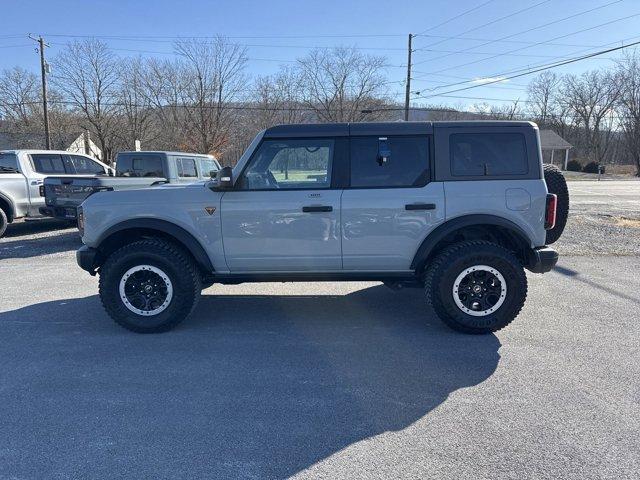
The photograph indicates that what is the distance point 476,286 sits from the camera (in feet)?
14.2

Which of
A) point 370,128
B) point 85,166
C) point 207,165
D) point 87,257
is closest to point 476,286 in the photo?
point 370,128

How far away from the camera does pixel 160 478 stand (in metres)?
2.36

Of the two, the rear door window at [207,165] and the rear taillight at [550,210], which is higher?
the rear door window at [207,165]

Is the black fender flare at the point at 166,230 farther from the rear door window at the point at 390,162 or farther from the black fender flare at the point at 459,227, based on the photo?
the black fender flare at the point at 459,227

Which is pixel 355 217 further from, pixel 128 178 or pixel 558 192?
pixel 128 178

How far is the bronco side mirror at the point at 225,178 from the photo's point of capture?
13.8ft

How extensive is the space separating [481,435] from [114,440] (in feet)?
7.60

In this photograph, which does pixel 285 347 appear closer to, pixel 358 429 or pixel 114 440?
pixel 358 429

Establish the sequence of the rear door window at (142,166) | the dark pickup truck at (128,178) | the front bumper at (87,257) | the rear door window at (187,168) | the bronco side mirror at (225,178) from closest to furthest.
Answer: the bronco side mirror at (225,178)
the front bumper at (87,257)
the dark pickup truck at (128,178)
the rear door window at (142,166)
the rear door window at (187,168)

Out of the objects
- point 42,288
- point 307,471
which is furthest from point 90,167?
point 307,471

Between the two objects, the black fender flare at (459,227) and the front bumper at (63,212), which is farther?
the front bumper at (63,212)

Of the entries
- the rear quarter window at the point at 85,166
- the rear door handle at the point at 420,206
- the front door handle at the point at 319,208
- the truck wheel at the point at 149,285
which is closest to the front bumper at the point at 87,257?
the truck wheel at the point at 149,285

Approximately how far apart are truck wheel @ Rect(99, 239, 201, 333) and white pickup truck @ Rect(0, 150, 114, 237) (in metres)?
6.11

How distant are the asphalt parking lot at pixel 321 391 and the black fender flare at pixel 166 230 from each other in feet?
2.82
